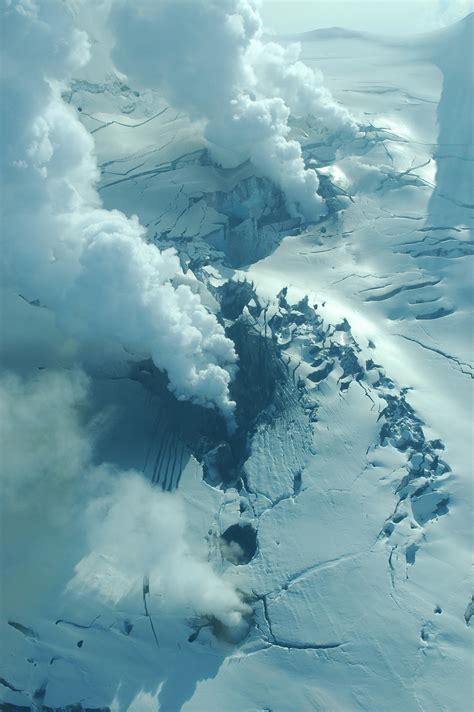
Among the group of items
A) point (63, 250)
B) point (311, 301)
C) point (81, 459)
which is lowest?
point (81, 459)

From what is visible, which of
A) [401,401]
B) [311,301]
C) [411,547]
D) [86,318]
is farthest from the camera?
[311,301]

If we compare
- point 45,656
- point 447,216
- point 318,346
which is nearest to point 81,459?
point 45,656

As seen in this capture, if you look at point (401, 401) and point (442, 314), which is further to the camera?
point (442, 314)

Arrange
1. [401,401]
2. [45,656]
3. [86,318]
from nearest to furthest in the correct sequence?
[45,656], [86,318], [401,401]

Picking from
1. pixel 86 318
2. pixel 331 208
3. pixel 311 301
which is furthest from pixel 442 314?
pixel 86 318

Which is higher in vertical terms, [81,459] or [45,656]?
[81,459]

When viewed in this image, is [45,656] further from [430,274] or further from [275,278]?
[430,274]

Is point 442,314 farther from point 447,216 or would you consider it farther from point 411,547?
point 411,547
